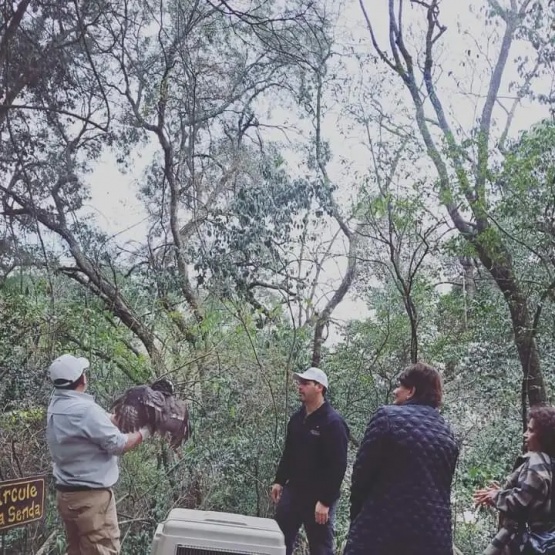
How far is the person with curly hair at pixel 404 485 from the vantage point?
→ 7.86 ft

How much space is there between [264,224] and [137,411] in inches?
152

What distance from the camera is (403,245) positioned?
6.82 metres

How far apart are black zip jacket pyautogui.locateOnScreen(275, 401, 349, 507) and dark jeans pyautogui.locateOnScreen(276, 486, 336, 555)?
5cm

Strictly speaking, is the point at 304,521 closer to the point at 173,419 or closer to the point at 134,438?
the point at 173,419

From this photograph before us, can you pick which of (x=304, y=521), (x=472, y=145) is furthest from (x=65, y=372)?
(x=472, y=145)

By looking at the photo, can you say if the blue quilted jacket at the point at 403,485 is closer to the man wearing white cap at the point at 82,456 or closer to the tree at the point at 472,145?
the man wearing white cap at the point at 82,456

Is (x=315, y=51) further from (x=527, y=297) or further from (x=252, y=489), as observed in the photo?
(x=252, y=489)

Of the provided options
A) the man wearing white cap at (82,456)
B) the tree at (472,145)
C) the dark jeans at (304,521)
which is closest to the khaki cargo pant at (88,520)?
the man wearing white cap at (82,456)

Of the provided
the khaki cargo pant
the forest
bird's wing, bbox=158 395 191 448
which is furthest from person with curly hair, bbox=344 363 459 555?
the forest

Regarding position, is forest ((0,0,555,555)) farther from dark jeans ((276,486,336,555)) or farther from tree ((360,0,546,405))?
dark jeans ((276,486,336,555))

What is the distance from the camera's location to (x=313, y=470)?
3566mm

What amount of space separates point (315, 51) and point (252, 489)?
5.90 m

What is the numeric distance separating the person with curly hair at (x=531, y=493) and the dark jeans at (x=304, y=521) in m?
0.95

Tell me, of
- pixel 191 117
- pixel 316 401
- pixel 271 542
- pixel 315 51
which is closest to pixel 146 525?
pixel 316 401
